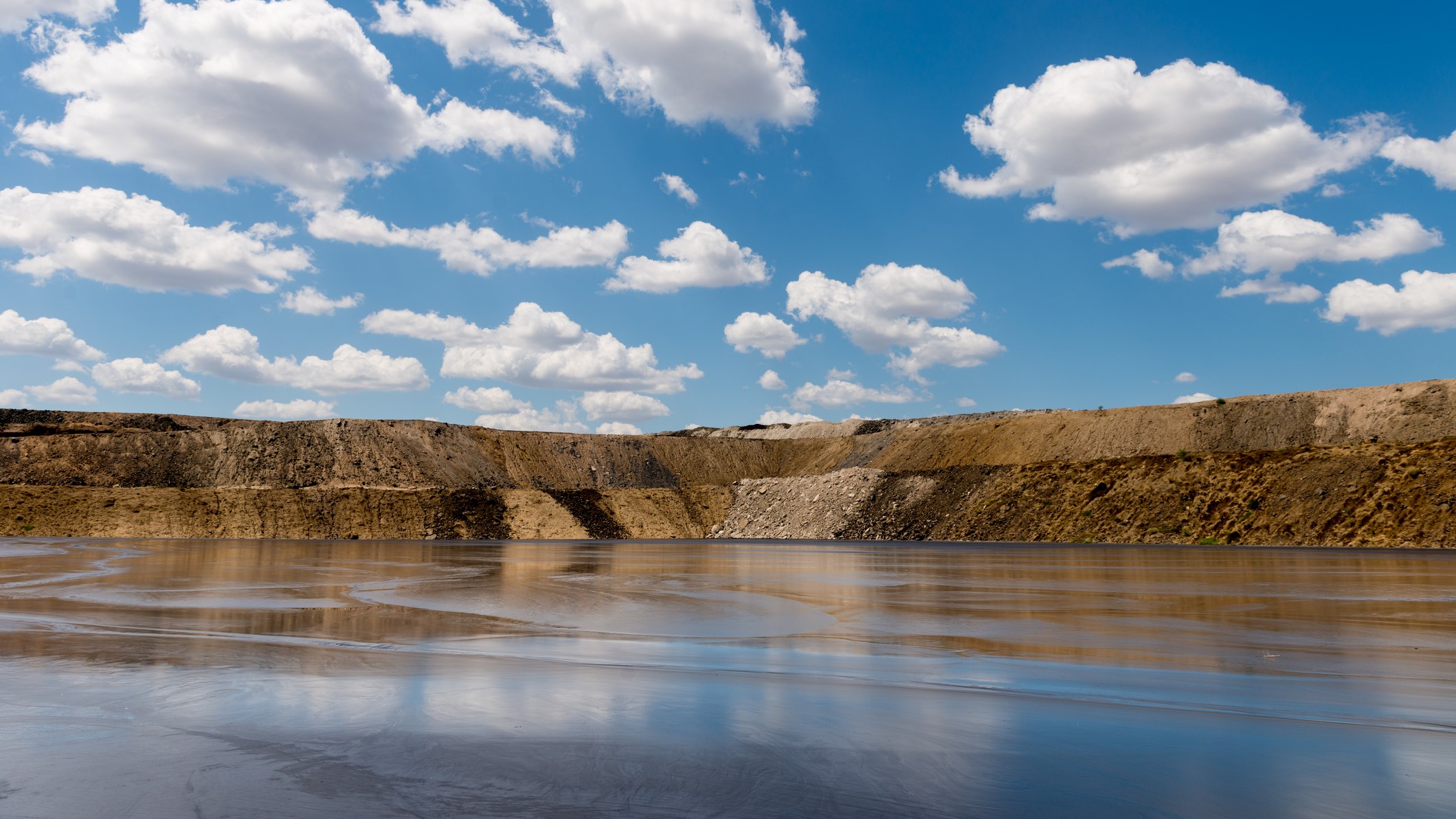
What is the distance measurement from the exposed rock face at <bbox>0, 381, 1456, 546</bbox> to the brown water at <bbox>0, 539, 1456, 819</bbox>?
30.8m

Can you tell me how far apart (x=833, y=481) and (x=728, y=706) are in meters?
59.6

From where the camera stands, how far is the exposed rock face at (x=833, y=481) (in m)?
44.2

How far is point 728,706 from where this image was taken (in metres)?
7.26

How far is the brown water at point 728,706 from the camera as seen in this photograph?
4871 mm

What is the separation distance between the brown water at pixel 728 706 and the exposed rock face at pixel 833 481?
1214 inches

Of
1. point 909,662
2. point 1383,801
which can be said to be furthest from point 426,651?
point 1383,801

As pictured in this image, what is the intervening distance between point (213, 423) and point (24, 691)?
97.2 meters

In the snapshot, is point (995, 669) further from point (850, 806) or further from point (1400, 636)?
point (1400, 636)

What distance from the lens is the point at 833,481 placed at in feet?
218

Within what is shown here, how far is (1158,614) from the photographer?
1441 centimetres

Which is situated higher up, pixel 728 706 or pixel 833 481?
pixel 833 481

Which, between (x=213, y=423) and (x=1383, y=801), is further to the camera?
(x=213, y=423)

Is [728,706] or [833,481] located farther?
[833,481]

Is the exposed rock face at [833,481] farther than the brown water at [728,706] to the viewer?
Yes
